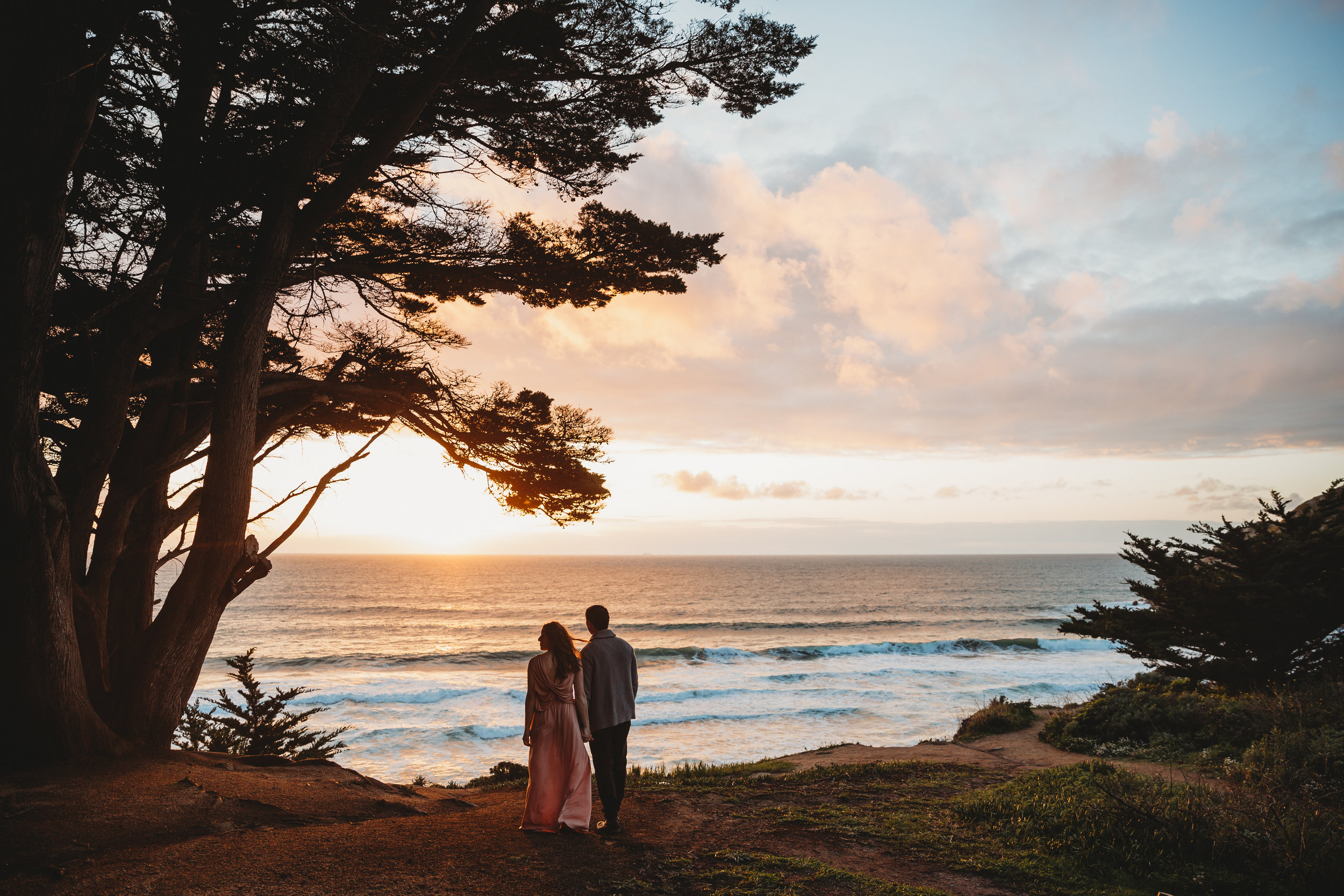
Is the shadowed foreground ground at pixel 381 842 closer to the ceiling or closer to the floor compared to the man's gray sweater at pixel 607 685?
closer to the floor

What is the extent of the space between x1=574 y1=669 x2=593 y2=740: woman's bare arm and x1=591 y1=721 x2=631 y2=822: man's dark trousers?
0.10 metres

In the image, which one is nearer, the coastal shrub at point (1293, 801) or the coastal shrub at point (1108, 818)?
the coastal shrub at point (1293, 801)

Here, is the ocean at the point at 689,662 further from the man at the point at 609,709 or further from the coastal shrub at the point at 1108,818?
the man at the point at 609,709

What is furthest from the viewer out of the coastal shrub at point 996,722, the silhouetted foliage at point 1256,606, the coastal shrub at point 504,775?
the coastal shrub at point 996,722

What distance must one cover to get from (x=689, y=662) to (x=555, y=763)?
25.9 m

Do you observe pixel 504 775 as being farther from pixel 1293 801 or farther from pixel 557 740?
pixel 1293 801

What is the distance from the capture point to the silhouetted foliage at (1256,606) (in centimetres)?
1070

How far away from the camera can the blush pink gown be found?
5.16m

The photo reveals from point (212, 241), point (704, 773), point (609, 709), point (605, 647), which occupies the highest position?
point (212, 241)

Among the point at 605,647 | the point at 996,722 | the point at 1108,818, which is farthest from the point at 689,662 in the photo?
the point at 605,647

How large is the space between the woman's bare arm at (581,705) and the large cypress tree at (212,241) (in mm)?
3110

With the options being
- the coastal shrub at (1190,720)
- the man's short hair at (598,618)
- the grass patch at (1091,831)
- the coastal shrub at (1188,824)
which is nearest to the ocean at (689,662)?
the coastal shrub at (1190,720)

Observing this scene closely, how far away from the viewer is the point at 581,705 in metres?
5.27

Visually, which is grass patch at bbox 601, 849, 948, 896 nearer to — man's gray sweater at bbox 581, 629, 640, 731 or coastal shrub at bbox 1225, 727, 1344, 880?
man's gray sweater at bbox 581, 629, 640, 731
